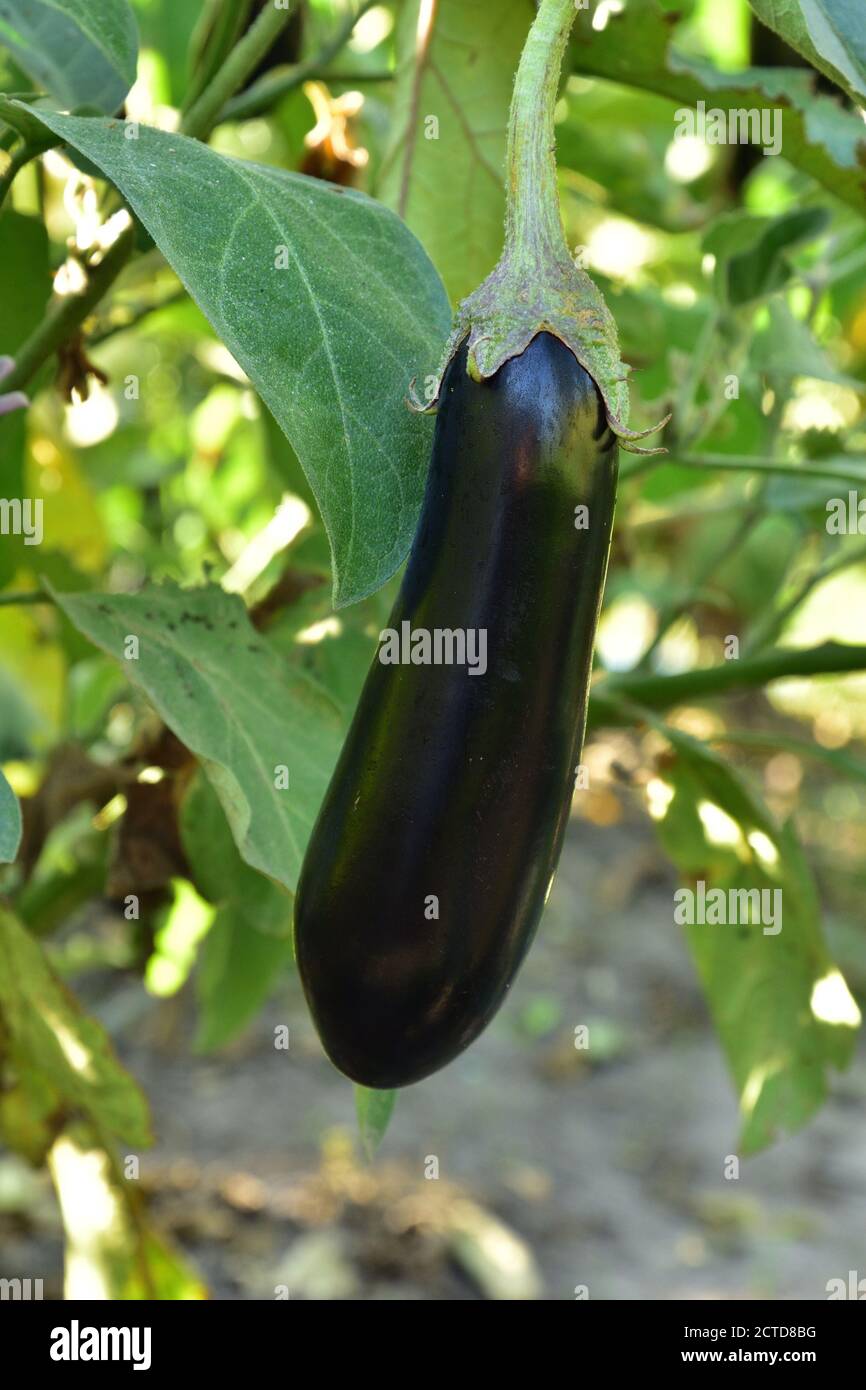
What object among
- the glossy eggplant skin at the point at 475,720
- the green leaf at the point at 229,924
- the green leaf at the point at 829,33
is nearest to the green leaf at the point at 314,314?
the glossy eggplant skin at the point at 475,720

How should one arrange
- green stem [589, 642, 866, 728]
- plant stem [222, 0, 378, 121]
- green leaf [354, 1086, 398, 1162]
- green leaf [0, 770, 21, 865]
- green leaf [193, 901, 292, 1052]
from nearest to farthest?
green leaf [0, 770, 21, 865]
green leaf [354, 1086, 398, 1162]
plant stem [222, 0, 378, 121]
green stem [589, 642, 866, 728]
green leaf [193, 901, 292, 1052]

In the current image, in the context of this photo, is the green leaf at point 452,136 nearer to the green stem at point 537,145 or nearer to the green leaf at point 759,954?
the green stem at point 537,145

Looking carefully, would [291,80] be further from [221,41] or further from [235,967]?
[235,967]

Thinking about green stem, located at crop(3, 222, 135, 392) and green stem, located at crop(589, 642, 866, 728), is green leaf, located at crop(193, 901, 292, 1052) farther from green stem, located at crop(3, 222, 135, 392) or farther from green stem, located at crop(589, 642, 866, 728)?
green stem, located at crop(3, 222, 135, 392)

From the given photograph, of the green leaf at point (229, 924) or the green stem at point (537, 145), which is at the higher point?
the green stem at point (537, 145)

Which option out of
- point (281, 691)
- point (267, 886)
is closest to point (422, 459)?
point (281, 691)

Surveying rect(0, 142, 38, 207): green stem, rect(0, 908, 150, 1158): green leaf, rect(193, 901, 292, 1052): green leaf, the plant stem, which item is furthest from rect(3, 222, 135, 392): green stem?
rect(193, 901, 292, 1052): green leaf
